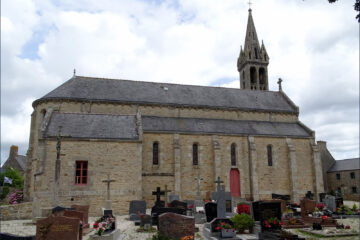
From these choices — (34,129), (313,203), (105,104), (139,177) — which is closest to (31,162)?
(34,129)

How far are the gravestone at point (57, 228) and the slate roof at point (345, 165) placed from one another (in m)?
32.1

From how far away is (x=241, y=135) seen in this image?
88.8 feet

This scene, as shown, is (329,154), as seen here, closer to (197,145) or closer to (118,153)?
(197,145)

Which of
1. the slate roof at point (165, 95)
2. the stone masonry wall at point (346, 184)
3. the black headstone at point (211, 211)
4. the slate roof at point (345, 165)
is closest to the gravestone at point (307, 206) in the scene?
the black headstone at point (211, 211)

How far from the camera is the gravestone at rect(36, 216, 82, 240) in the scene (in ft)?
30.3

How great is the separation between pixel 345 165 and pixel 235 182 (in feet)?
53.2

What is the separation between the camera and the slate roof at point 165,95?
2674cm

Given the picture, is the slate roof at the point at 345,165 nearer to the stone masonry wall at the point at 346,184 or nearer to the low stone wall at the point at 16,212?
the stone masonry wall at the point at 346,184

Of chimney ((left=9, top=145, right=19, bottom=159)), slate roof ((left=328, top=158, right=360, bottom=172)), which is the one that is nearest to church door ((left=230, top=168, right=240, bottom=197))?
slate roof ((left=328, top=158, right=360, bottom=172))

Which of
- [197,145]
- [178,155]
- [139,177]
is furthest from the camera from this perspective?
[197,145]

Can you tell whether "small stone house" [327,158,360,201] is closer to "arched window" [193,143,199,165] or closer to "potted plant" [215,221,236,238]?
"arched window" [193,143,199,165]

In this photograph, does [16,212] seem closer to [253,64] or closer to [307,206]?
[307,206]

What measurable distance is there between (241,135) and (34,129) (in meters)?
18.3

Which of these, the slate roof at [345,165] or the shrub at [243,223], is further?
the slate roof at [345,165]
